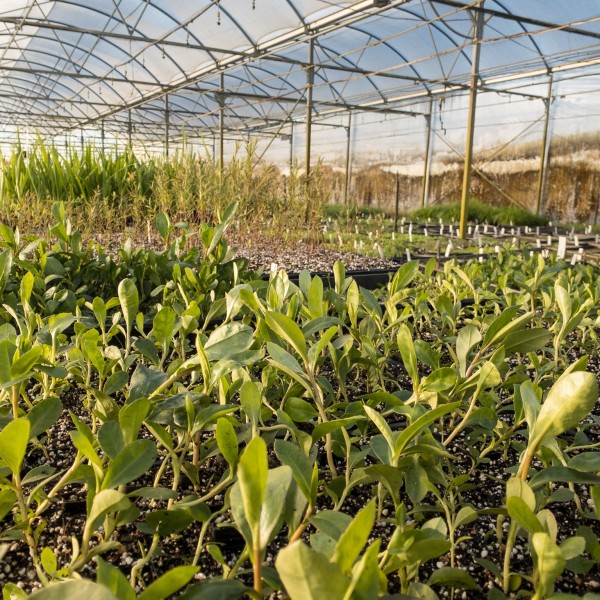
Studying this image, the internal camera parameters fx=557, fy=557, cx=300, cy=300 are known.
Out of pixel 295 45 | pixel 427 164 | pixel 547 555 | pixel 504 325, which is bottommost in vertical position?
pixel 547 555

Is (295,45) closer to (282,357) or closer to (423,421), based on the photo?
(282,357)

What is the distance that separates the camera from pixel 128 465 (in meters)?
0.54

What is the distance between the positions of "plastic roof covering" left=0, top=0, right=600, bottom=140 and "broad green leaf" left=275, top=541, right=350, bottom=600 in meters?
7.21

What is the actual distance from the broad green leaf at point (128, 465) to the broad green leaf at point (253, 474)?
6.6 inches

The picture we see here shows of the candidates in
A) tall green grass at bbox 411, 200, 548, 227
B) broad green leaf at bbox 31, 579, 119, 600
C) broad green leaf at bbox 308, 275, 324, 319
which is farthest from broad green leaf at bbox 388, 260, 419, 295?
tall green grass at bbox 411, 200, 548, 227

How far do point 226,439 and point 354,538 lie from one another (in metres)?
0.27

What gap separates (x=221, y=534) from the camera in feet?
2.48

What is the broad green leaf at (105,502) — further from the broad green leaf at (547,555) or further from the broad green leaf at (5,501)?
the broad green leaf at (547,555)

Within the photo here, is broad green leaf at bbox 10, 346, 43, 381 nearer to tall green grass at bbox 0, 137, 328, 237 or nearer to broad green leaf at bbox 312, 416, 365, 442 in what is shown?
broad green leaf at bbox 312, 416, 365, 442

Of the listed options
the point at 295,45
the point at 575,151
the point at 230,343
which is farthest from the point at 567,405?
the point at 575,151

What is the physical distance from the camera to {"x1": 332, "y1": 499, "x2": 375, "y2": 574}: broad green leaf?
37 centimetres

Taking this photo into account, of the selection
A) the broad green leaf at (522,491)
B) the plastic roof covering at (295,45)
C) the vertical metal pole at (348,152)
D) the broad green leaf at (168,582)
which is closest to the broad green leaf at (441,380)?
the broad green leaf at (522,491)

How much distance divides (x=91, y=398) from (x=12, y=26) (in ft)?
39.9

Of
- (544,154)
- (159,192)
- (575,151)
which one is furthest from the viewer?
(544,154)
